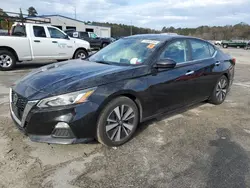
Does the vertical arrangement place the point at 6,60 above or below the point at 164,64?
below

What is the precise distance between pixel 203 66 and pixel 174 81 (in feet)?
3.28

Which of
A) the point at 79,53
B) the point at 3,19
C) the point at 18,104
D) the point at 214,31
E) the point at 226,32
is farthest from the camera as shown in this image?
the point at 214,31

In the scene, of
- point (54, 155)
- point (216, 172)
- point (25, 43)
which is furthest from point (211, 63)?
point (25, 43)

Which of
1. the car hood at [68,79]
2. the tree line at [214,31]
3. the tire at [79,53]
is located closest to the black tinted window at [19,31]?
the tire at [79,53]

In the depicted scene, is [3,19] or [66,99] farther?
[3,19]

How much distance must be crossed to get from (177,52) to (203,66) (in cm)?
74

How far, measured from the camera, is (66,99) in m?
2.72

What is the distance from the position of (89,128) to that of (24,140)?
1108 mm

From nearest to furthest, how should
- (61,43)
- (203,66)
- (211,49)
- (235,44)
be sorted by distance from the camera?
1. (203,66)
2. (211,49)
3. (61,43)
4. (235,44)

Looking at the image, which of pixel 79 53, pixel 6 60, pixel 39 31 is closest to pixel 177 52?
pixel 39 31

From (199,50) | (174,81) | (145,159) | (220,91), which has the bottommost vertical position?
(145,159)

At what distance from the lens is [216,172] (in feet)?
8.85

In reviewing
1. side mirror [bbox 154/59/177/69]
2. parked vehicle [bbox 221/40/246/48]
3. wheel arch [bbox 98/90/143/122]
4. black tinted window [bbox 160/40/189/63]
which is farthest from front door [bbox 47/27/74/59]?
parked vehicle [bbox 221/40/246/48]

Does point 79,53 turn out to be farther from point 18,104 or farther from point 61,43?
point 18,104
